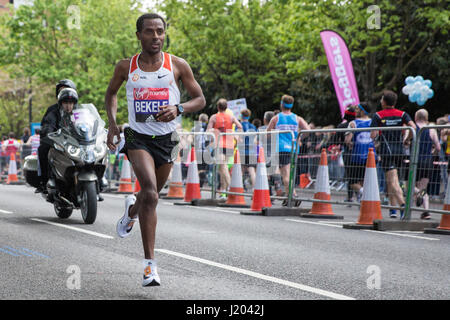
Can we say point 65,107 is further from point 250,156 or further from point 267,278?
point 267,278

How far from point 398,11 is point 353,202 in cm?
1607

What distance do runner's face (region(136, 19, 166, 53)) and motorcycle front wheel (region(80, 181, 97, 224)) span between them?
4.41 metres

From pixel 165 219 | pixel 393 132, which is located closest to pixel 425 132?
pixel 393 132

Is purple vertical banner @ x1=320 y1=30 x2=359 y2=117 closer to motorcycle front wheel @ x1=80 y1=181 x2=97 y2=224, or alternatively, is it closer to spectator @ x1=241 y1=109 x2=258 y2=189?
spectator @ x1=241 y1=109 x2=258 y2=189

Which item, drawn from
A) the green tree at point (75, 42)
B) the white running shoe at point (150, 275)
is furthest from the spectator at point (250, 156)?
the green tree at point (75, 42)

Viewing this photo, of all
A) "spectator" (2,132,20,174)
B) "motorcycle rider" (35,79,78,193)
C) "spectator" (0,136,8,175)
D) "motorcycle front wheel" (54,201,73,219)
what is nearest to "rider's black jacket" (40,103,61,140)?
"motorcycle rider" (35,79,78,193)

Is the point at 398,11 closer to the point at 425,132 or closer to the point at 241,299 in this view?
the point at 425,132

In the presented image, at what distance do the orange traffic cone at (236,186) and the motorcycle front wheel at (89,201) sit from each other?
4.38 metres

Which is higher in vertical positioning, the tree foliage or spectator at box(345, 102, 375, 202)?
the tree foliage

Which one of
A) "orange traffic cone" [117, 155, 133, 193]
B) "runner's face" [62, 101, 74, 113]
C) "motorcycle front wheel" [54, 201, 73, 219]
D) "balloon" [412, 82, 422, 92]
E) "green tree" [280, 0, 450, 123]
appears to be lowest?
"motorcycle front wheel" [54, 201, 73, 219]

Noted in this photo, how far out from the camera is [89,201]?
389 inches

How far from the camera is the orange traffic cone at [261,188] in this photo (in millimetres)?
12641

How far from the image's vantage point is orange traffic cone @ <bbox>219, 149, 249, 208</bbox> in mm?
13938

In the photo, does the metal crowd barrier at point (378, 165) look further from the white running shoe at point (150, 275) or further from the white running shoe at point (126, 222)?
the white running shoe at point (150, 275)
